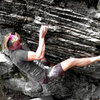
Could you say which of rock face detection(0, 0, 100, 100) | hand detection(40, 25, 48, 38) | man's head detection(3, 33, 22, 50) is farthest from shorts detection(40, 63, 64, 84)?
man's head detection(3, 33, 22, 50)

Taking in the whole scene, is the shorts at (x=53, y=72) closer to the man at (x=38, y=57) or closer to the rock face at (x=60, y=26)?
the man at (x=38, y=57)

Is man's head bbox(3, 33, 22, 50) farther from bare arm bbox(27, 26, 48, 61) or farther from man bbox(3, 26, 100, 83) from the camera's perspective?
bare arm bbox(27, 26, 48, 61)

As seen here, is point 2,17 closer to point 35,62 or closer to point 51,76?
Answer: point 35,62

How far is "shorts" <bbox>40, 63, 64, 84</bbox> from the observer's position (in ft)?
22.4

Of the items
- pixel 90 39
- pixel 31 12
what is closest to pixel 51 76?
pixel 90 39

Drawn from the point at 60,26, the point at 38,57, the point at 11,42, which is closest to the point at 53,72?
the point at 38,57

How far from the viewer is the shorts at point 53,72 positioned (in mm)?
6832

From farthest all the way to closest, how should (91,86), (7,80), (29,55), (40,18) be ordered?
1. (7,80)
2. (91,86)
3. (40,18)
4. (29,55)

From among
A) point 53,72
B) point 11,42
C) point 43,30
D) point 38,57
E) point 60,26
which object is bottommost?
point 53,72

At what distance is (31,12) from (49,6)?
0.74 metres

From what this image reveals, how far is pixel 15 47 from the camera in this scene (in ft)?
22.2

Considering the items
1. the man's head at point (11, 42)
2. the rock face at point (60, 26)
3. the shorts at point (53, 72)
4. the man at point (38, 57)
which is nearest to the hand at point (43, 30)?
the man at point (38, 57)

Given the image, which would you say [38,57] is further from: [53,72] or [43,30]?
[43,30]

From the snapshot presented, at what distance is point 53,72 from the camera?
6.95 meters
